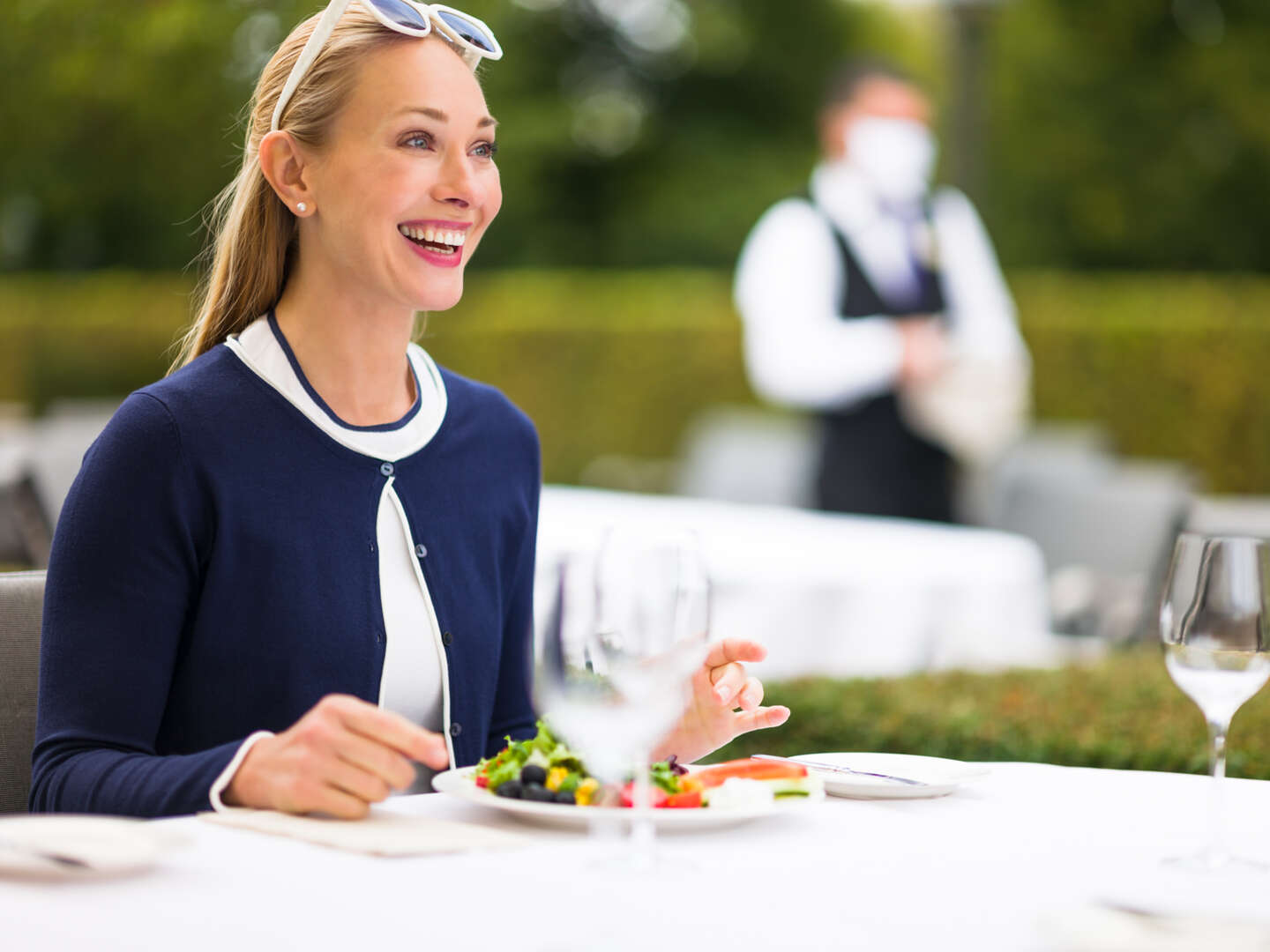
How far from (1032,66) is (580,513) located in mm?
17463

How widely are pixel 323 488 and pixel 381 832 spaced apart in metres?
0.70

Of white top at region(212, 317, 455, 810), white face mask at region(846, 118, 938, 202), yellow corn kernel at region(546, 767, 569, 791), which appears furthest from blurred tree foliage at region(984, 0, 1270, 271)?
yellow corn kernel at region(546, 767, 569, 791)

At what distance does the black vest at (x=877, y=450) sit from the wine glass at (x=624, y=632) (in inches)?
194

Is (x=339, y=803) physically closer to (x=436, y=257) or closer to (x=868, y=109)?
(x=436, y=257)

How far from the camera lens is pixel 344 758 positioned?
4.89 ft

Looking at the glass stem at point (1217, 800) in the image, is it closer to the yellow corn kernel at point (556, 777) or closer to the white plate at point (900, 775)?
the white plate at point (900, 775)

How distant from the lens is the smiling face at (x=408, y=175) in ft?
6.99

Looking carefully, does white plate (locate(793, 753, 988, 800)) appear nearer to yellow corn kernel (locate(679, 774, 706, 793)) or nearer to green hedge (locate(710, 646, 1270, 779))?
yellow corn kernel (locate(679, 774, 706, 793))

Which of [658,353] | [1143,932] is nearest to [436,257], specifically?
[1143,932]

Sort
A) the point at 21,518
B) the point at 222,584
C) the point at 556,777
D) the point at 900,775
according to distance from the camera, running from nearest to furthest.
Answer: the point at 556,777
the point at 900,775
the point at 222,584
the point at 21,518

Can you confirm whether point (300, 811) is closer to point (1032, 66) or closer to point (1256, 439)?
point (1256, 439)

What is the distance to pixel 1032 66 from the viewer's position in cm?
2147

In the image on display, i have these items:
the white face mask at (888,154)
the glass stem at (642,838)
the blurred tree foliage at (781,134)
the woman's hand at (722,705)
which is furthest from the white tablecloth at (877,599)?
the blurred tree foliage at (781,134)

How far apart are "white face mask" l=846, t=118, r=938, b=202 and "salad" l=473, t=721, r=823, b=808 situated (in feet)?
15.8
